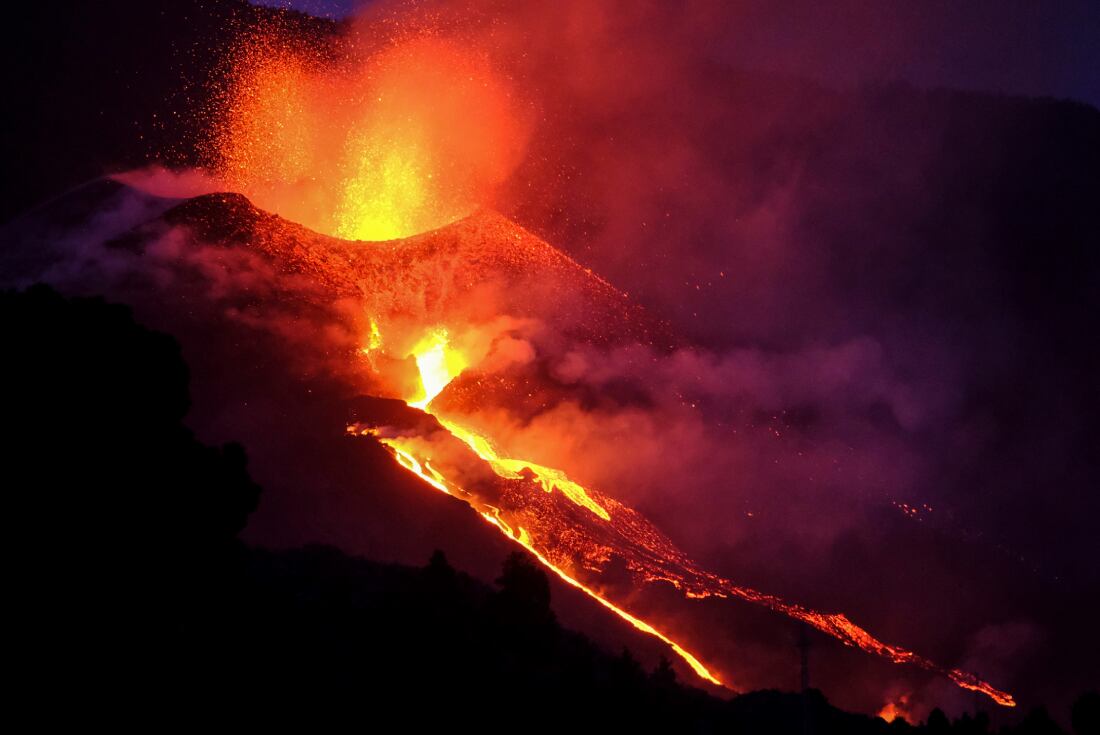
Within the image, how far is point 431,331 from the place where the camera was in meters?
52.1

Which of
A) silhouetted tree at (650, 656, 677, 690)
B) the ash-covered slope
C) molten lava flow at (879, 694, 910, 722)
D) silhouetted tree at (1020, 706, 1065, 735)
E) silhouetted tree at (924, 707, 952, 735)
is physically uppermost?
the ash-covered slope

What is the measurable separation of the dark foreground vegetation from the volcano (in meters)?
14.2

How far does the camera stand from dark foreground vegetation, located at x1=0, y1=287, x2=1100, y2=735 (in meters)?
13.1

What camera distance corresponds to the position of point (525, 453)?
45906 mm

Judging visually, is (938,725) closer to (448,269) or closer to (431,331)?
(431,331)

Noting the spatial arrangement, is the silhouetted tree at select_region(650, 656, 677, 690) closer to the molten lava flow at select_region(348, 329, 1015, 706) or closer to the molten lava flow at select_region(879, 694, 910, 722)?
the molten lava flow at select_region(348, 329, 1015, 706)

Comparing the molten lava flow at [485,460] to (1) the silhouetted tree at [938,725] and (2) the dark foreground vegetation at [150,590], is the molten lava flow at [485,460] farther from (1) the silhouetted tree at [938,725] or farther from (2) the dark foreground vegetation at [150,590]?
(2) the dark foreground vegetation at [150,590]

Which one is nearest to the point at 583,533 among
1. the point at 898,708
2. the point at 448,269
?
the point at 898,708

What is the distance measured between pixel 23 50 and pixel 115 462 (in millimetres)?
46970

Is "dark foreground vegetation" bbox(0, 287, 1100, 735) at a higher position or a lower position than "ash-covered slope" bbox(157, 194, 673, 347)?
lower

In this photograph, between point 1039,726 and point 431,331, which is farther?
point 431,331

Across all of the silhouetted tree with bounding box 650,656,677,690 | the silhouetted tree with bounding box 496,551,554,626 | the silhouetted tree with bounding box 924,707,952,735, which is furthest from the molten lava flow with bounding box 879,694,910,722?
the silhouetted tree with bounding box 496,551,554,626

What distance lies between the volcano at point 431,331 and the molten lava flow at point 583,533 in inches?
3.1

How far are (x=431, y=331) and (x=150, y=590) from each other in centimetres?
3837
